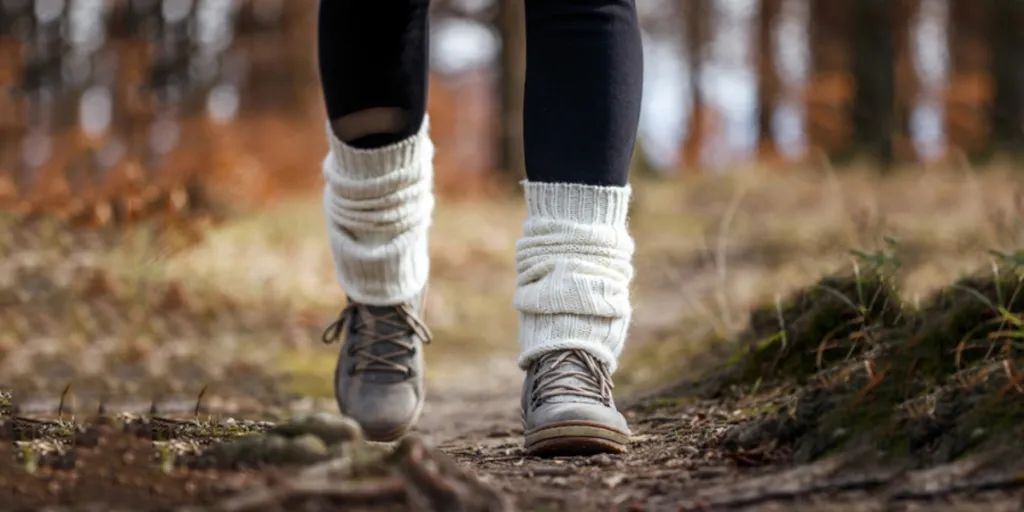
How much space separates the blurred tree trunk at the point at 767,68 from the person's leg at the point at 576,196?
13.7 meters

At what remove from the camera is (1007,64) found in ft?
29.9

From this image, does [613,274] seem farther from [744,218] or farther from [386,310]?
[744,218]

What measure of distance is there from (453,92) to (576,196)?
15.3 meters

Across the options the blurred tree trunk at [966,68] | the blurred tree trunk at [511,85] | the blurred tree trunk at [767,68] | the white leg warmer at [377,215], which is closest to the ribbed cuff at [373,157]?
the white leg warmer at [377,215]

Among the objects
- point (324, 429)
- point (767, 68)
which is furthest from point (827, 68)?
point (324, 429)

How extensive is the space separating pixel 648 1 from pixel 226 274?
14.7 meters

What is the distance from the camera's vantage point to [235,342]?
370 centimetres

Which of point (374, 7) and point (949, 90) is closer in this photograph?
point (374, 7)

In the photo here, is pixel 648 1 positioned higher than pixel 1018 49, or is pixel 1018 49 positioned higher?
pixel 648 1

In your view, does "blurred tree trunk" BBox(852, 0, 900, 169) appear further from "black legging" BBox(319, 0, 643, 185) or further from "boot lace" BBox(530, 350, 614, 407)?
"boot lace" BBox(530, 350, 614, 407)

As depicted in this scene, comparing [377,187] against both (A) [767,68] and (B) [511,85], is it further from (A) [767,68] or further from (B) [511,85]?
(A) [767,68]

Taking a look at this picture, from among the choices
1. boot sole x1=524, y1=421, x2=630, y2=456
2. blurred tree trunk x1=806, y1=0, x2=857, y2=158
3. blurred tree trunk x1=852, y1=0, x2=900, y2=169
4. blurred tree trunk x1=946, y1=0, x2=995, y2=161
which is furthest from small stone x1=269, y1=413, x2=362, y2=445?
blurred tree trunk x1=946, y1=0, x2=995, y2=161

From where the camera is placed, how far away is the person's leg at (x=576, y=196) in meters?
1.63

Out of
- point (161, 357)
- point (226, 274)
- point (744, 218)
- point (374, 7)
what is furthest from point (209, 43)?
point (374, 7)
